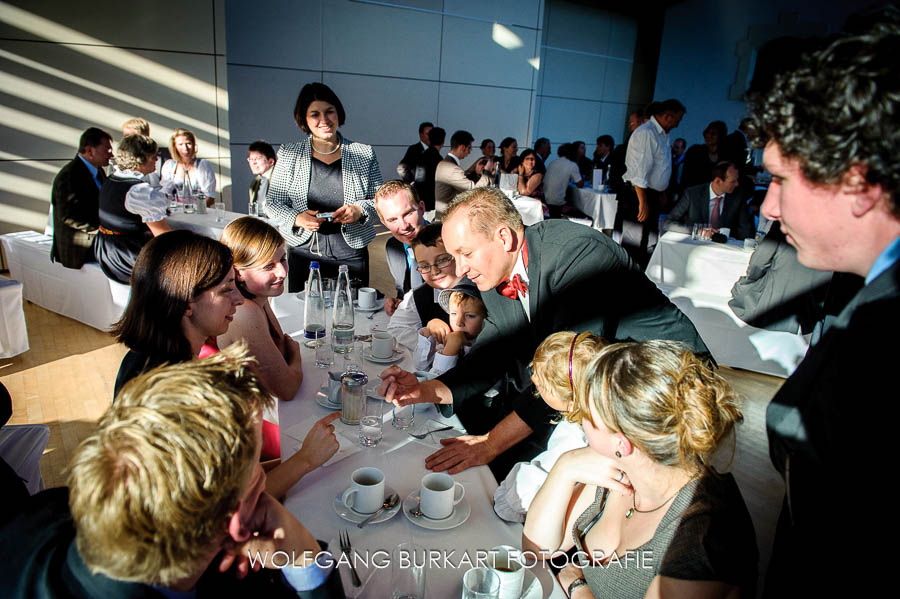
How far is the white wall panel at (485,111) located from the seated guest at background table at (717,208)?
5.03m

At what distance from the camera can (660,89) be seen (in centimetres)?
1337

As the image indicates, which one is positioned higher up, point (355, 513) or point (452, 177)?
point (452, 177)

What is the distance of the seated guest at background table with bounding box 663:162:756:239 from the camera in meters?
5.04

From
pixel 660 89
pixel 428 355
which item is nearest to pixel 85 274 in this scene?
pixel 428 355

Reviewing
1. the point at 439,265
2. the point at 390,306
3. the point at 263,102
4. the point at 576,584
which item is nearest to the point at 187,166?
the point at 263,102

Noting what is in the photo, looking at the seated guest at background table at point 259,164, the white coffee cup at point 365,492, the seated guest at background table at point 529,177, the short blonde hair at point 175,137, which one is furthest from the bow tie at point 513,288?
the seated guest at background table at point 529,177

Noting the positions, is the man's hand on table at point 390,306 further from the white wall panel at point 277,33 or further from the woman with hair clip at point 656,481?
the white wall panel at point 277,33

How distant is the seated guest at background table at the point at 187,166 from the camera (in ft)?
18.2

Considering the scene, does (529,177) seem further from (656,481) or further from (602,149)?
Result: (656,481)

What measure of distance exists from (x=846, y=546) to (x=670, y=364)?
49 cm

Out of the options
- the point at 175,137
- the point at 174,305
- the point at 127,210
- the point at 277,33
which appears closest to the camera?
the point at 174,305

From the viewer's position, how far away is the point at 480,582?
3.59ft

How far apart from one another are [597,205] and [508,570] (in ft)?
25.2

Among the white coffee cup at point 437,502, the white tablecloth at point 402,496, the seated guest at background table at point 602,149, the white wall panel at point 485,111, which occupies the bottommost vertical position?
the white tablecloth at point 402,496
